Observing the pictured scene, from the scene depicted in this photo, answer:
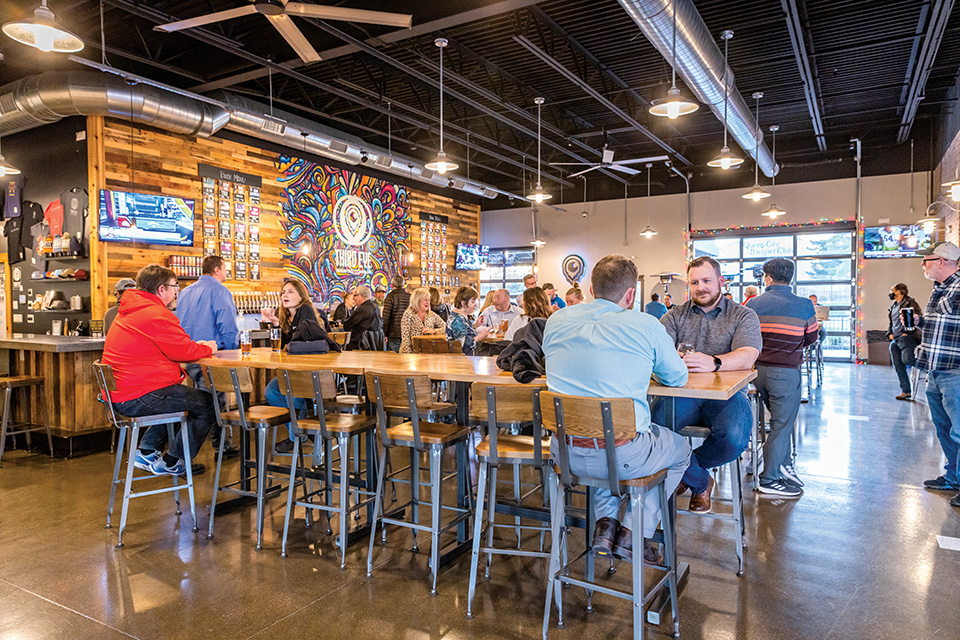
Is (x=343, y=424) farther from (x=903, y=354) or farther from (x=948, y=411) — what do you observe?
(x=903, y=354)

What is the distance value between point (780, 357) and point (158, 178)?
7535 millimetres

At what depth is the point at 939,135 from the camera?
425 inches

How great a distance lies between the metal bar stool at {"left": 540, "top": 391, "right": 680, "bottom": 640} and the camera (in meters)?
2.32

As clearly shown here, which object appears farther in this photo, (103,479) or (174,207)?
(174,207)

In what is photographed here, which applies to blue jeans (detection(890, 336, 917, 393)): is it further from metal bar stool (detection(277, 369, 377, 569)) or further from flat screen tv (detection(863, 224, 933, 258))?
metal bar stool (detection(277, 369, 377, 569))

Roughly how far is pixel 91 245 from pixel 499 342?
5028 millimetres

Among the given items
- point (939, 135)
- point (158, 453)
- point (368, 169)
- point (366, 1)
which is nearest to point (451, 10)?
point (366, 1)

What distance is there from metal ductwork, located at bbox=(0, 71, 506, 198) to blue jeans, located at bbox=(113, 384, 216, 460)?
3954 millimetres

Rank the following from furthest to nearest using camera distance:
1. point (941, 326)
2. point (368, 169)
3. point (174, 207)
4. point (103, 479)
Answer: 1. point (368, 169)
2. point (174, 207)
3. point (103, 479)
4. point (941, 326)

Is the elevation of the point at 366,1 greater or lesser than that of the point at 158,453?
greater

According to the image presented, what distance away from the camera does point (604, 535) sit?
2.55 meters

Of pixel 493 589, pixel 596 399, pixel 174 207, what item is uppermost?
pixel 174 207

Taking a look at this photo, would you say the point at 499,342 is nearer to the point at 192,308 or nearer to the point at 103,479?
the point at 192,308

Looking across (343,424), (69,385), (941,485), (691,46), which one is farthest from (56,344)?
(941,485)
